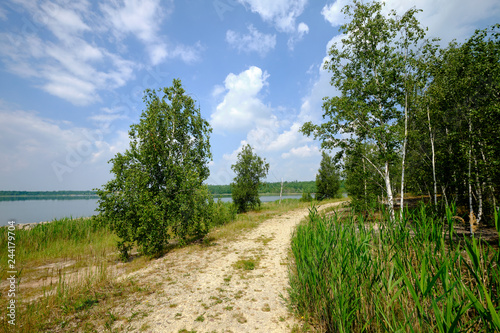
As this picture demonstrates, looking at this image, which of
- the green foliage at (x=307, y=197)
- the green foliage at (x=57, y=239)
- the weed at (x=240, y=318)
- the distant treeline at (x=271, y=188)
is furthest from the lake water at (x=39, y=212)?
the green foliage at (x=307, y=197)

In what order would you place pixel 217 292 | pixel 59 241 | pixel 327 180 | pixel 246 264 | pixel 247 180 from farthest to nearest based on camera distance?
pixel 327 180 → pixel 247 180 → pixel 59 241 → pixel 246 264 → pixel 217 292

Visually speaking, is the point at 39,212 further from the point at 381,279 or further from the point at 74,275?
the point at 381,279

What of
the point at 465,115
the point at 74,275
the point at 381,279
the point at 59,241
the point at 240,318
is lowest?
the point at 59,241

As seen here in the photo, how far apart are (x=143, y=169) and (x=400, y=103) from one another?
46.6 feet

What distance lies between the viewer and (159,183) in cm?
913

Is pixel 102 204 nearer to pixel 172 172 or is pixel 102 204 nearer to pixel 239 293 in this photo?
pixel 172 172

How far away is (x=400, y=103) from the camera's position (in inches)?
450

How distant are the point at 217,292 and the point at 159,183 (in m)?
5.68

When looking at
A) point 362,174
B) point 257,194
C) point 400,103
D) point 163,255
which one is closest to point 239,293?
point 163,255

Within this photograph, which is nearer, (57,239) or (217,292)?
(217,292)

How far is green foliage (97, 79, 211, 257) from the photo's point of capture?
8.09m

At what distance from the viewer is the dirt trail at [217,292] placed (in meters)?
3.97

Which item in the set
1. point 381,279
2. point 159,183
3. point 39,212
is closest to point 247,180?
point 159,183

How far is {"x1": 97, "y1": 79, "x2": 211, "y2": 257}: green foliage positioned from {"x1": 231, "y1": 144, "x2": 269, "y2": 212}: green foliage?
41.2 ft
